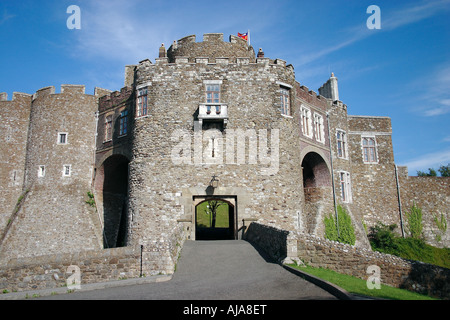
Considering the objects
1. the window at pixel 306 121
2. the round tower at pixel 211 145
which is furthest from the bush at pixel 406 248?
the round tower at pixel 211 145

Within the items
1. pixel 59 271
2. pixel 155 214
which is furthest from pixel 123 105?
pixel 59 271

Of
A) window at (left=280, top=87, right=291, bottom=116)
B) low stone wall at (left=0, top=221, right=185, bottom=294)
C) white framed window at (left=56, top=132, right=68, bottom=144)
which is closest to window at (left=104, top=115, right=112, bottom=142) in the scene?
white framed window at (left=56, top=132, right=68, bottom=144)

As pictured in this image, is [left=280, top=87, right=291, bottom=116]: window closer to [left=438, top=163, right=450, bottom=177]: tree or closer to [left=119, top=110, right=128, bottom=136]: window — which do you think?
[left=119, top=110, right=128, bottom=136]: window

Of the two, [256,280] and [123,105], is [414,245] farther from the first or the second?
[123,105]

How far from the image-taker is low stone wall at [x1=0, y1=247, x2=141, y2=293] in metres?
12.5

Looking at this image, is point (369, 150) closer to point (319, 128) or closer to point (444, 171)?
point (319, 128)

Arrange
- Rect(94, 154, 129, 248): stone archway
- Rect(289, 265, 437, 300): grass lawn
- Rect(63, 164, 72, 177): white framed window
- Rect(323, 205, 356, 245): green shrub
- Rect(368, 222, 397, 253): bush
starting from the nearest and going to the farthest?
Rect(289, 265, 437, 300): grass lawn, Rect(323, 205, 356, 245): green shrub, Rect(94, 154, 129, 248): stone archway, Rect(63, 164, 72, 177): white framed window, Rect(368, 222, 397, 253): bush

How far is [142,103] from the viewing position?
22688mm

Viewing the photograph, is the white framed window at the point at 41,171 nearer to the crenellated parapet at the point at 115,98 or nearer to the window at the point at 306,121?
the crenellated parapet at the point at 115,98

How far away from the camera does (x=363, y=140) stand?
3000 centimetres

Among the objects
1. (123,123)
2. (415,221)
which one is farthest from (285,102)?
(415,221)

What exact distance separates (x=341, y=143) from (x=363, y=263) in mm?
17059

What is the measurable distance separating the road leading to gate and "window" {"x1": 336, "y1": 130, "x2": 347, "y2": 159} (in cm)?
1511
